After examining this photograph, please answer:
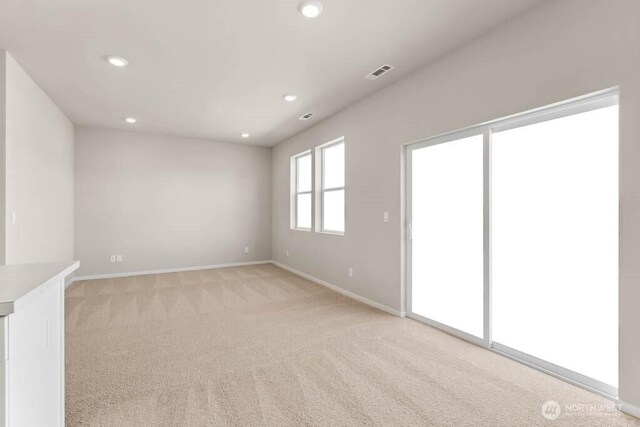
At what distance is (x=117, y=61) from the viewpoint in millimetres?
2973

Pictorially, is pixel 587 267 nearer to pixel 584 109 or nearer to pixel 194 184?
pixel 584 109

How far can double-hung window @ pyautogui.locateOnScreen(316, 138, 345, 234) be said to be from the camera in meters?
4.78

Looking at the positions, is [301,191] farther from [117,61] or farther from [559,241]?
[559,241]

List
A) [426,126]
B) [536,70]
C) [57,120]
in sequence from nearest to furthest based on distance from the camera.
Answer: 1. [536,70]
2. [426,126]
3. [57,120]

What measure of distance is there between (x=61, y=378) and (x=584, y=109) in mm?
3513

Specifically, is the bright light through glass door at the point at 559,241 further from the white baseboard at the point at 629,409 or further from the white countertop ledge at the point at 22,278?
the white countertop ledge at the point at 22,278

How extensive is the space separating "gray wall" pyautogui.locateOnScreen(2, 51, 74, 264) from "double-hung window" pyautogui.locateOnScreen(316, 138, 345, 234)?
145 inches

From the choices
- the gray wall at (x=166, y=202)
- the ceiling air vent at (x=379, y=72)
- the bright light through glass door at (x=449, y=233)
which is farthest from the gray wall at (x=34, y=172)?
the bright light through glass door at (x=449, y=233)

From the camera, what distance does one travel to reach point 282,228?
21.4 feet

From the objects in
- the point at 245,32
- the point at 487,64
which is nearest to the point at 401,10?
the point at 487,64

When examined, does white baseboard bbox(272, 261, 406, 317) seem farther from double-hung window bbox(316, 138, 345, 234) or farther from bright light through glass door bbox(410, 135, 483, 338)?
double-hung window bbox(316, 138, 345, 234)

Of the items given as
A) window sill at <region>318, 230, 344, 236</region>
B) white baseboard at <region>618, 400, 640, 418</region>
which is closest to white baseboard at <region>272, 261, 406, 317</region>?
window sill at <region>318, 230, 344, 236</region>

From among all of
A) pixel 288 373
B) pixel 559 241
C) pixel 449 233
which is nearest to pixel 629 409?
pixel 559 241

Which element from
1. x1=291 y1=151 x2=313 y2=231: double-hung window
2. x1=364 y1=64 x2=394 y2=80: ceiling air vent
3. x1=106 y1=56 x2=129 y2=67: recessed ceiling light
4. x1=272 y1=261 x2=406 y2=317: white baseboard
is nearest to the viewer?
x1=106 y1=56 x2=129 y2=67: recessed ceiling light
